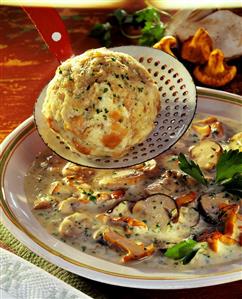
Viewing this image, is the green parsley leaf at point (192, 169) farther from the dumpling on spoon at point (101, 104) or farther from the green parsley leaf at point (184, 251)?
the green parsley leaf at point (184, 251)

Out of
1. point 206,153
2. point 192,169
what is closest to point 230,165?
point 192,169

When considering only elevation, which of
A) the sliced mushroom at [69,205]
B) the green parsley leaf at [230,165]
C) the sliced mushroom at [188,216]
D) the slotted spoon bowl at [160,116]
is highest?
the slotted spoon bowl at [160,116]

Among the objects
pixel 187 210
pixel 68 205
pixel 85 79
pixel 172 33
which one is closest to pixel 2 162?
pixel 68 205

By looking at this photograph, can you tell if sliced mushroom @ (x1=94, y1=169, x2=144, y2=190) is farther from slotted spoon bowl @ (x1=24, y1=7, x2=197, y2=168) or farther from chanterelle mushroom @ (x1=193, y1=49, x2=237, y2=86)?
chanterelle mushroom @ (x1=193, y1=49, x2=237, y2=86)

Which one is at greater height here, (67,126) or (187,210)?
(67,126)

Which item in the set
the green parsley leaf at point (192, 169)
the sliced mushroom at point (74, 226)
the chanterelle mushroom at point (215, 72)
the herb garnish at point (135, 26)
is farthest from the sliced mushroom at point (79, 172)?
the herb garnish at point (135, 26)

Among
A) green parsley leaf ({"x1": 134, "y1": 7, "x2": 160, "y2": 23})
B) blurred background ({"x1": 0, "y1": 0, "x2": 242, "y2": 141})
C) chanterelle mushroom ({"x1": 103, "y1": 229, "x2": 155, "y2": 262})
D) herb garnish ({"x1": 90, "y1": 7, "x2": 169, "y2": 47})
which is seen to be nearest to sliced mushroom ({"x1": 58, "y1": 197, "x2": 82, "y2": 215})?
chanterelle mushroom ({"x1": 103, "y1": 229, "x2": 155, "y2": 262})

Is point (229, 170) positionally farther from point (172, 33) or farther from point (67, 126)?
point (172, 33)
